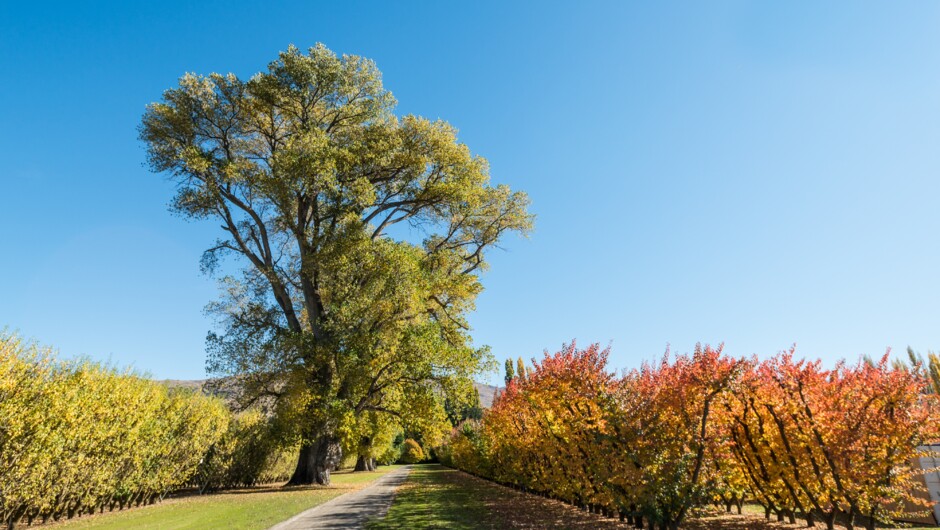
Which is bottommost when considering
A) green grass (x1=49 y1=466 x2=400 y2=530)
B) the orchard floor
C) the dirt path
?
green grass (x1=49 y1=466 x2=400 y2=530)

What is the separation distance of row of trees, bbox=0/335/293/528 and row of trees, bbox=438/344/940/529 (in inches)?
483

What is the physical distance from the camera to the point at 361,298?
20.3 meters

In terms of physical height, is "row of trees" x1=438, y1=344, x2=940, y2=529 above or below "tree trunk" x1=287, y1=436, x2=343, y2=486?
above

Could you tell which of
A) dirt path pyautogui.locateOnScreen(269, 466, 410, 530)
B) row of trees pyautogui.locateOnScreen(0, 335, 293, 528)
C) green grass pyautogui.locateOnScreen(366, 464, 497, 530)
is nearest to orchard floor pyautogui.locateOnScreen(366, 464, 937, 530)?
green grass pyautogui.locateOnScreen(366, 464, 497, 530)

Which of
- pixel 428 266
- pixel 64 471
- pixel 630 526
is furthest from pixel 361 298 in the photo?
pixel 630 526

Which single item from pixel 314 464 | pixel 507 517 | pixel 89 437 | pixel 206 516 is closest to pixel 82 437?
pixel 89 437

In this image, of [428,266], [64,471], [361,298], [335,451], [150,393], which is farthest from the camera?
[335,451]

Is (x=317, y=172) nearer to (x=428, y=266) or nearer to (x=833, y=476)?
(x=428, y=266)

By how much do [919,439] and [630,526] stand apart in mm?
5887

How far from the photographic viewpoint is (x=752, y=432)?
9.70 meters

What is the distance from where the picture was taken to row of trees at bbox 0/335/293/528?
32.5 ft

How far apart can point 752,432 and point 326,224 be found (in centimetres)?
2103

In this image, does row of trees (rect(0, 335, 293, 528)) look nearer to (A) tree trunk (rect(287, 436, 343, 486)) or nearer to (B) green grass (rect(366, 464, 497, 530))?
(A) tree trunk (rect(287, 436, 343, 486))

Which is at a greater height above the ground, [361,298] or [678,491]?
[361,298]
